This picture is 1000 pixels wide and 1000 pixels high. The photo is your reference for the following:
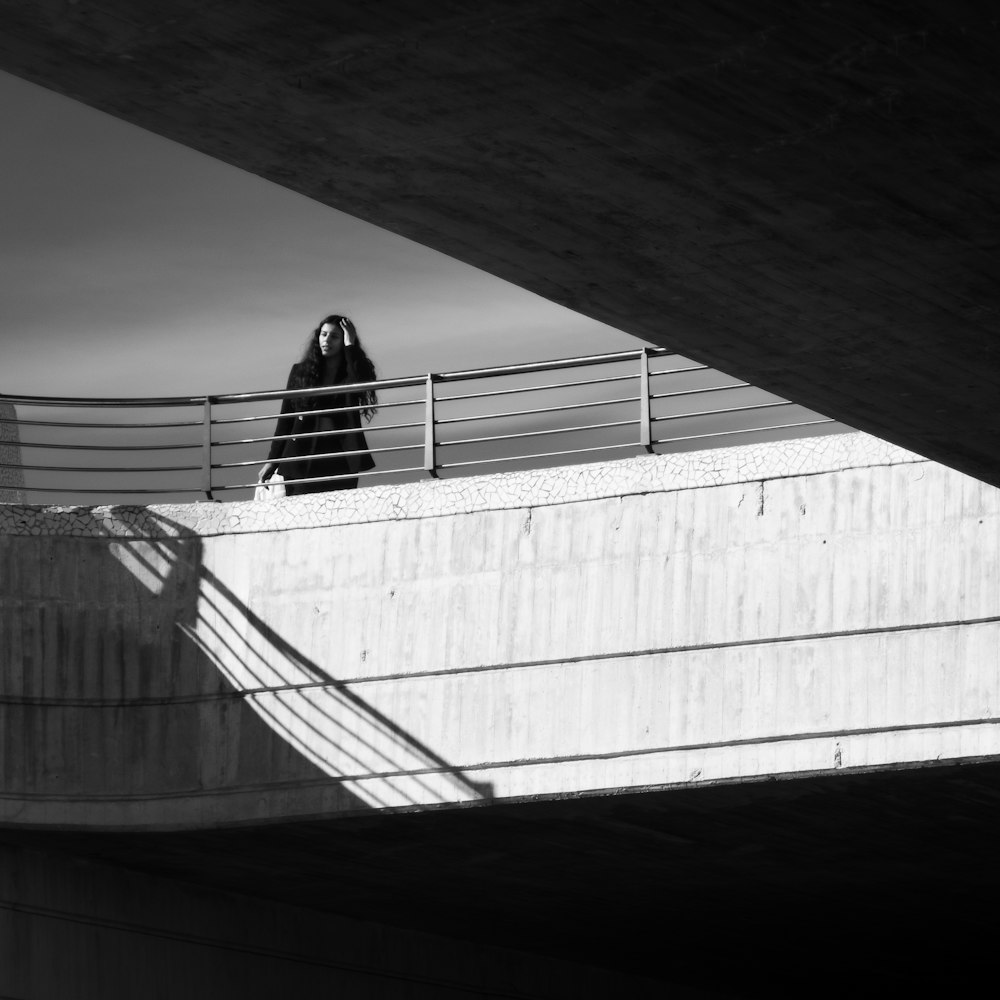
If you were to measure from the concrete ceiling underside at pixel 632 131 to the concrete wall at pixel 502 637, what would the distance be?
15.1ft

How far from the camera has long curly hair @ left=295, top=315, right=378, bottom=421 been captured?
15.9 m

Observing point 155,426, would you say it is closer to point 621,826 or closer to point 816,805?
point 621,826

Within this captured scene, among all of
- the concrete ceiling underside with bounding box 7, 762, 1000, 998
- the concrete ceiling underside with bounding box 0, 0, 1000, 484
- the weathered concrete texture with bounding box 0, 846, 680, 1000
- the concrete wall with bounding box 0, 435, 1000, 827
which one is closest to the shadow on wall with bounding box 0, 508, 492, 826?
the concrete wall with bounding box 0, 435, 1000, 827

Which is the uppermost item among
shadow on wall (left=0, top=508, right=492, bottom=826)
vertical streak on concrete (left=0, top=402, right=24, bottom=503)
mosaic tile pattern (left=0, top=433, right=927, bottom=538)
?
vertical streak on concrete (left=0, top=402, right=24, bottom=503)

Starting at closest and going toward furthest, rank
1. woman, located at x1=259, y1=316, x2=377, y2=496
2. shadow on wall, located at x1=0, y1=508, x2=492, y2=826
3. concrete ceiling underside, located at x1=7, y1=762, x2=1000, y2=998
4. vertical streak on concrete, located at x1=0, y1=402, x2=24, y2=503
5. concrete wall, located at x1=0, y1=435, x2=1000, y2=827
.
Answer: concrete wall, located at x1=0, y1=435, x2=1000, y2=827
concrete ceiling underside, located at x1=7, y1=762, x2=1000, y2=998
shadow on wall, located at x1=0, y1=508, x2=492, y2=826
vertical streak on concrete, located at x1=0, y1=402, x2=24, y2=503
woman, located at x1=259, y1=316, x2=377, y2=496

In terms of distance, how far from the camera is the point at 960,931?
20125 mm

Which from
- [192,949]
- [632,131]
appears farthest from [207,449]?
[632,131]

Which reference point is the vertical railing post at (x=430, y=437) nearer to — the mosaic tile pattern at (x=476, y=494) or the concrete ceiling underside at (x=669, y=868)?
the mosaic tile pattern at (x=476, y=494)

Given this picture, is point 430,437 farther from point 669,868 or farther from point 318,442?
point 669,868

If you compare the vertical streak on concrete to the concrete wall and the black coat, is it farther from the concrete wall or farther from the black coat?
the black coat

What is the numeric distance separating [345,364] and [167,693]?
11.1 ft

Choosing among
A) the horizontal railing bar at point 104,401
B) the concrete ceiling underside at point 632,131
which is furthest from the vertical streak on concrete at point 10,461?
the concrete ceiling underside at point 632,131

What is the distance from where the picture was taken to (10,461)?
1603 centimetres

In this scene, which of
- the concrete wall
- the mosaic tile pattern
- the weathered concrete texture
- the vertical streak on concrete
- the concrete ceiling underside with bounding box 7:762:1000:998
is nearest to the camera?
the concrete wall
